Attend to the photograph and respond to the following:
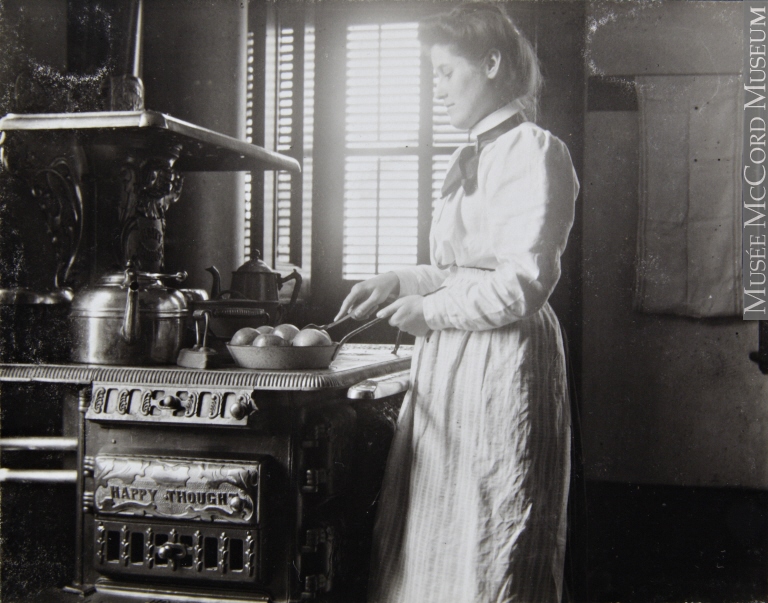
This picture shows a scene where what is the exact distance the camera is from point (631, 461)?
3.83 metres

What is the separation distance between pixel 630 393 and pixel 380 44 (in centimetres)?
233

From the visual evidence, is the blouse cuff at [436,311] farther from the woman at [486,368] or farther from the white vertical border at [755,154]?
the white vertical border at [755,154]

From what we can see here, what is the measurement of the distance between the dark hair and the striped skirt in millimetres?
548

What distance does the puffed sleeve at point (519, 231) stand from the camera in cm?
142

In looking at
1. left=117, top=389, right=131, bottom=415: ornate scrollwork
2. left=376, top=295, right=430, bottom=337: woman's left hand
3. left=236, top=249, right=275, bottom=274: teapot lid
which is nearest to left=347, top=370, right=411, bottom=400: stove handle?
left=376, top=295, right=430, bottom=337: woman's left hand

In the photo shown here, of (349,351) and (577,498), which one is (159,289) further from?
(577,498)

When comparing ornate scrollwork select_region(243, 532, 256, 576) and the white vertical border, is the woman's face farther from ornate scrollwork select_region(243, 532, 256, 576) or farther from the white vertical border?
ornate scrollwork select_region(243, 532, 256, 576)

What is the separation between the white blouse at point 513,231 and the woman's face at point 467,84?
106mm

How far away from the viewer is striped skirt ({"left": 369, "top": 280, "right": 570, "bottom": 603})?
4.86 ft

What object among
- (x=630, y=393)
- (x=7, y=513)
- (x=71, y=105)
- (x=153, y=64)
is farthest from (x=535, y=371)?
(x=630, y=393)

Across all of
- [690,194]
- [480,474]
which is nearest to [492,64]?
[480,474]

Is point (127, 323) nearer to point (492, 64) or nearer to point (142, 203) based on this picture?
point (142, 203)

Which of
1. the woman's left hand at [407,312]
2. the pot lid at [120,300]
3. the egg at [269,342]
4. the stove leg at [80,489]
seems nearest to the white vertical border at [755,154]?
the woman's left hand at [407,312]

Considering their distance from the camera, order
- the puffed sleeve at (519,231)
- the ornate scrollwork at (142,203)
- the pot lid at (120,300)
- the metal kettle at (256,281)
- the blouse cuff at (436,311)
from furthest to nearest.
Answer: the metal kettle at (256,281), the ornate scrollwork at (142,203), the pot lid at (120,300), the blouse cuff at (436,311), the puffed sleeve at (519,231)
